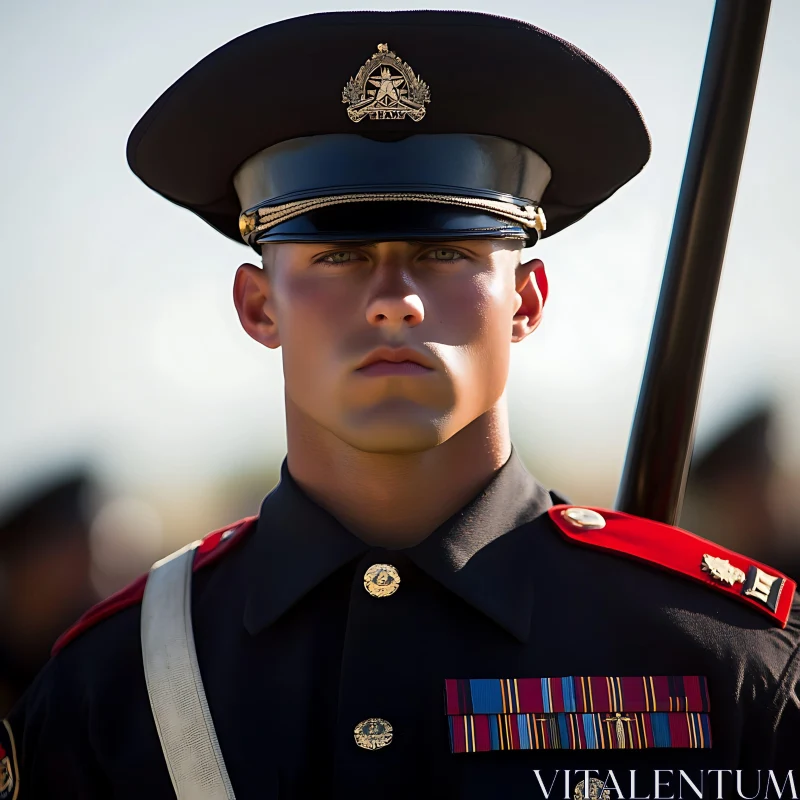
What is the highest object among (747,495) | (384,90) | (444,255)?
(384,90)

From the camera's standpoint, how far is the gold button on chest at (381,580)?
311cm

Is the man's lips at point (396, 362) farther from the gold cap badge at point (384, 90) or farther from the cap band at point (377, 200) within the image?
the gold cap badge at point (384, 90)

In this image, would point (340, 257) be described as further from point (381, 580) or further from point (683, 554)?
point (683, 554)

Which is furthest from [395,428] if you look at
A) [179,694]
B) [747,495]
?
[747,495]

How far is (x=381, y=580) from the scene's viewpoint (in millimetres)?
3123

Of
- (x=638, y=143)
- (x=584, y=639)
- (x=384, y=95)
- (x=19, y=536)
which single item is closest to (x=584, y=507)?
(x=584, y=639)

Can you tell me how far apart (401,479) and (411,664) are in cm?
51

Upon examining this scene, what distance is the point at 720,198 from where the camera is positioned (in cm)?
369

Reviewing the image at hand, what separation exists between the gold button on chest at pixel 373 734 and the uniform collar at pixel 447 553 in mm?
387

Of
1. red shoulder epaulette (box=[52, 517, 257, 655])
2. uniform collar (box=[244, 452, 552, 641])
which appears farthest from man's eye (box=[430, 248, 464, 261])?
red shoulder epaulette (box=[52, 517, 257, 655])

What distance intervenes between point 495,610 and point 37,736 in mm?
1296

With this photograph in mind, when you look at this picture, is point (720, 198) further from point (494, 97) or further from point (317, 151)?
point (317, 151)

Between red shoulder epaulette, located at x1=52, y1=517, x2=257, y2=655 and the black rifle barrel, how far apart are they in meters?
1.26

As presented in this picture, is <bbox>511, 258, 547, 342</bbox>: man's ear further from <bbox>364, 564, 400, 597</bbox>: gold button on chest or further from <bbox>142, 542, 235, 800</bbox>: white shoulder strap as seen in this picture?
<bbox>142, 542, 235, 800</bbox>: white shoulder strap
